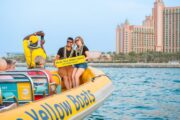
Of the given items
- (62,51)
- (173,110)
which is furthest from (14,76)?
(173,110)

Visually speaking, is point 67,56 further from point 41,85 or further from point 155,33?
point 155,33

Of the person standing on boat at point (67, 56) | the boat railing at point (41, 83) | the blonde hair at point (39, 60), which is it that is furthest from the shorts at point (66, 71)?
the boat railing at point (41, 83)

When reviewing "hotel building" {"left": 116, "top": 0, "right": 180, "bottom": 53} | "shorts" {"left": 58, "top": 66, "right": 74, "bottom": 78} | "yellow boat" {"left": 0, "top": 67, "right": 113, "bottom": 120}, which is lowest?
"yellow boat" {"left": 0, "top": 67, "right": 113, "bottom": 120}

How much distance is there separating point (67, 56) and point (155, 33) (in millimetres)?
182491

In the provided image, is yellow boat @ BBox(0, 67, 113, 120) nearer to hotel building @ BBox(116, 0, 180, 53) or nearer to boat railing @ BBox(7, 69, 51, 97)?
boat railing @ BBox(7, 69, 51, 97)

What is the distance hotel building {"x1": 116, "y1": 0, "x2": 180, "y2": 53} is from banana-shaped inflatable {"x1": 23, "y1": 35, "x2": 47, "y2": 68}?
6782 inches

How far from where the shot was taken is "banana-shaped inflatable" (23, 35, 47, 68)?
28.6 ft

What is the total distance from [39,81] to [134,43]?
180219 mm

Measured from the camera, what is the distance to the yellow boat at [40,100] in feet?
17.3

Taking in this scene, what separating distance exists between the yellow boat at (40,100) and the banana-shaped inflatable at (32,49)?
121 centimetres

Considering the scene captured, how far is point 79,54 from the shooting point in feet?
30.9

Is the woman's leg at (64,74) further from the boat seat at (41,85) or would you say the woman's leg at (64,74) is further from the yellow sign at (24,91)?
the yellow sign at (24,91)

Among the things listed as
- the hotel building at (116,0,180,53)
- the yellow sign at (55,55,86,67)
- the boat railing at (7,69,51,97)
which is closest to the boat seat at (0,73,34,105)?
the boat railing at (7,69,51,97)

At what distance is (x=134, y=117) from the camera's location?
1142cm
